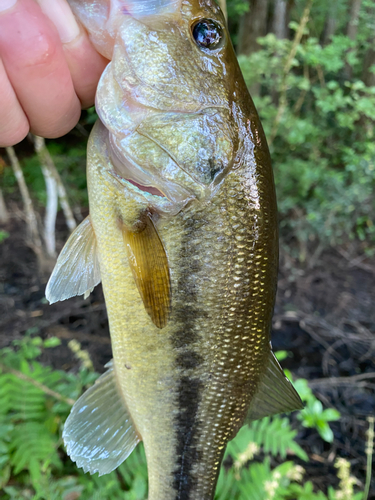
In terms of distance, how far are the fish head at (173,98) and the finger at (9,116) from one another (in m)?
0.21

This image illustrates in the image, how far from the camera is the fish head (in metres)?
0.88

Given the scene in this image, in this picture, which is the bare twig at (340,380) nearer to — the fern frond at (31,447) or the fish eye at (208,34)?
the fern frond at (31,447)

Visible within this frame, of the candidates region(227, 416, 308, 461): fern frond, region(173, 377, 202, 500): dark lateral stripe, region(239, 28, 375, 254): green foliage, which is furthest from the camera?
region(239, 28, 375, 254): green foliage

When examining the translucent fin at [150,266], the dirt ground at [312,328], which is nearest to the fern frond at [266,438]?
the dirt ground at [312,328]

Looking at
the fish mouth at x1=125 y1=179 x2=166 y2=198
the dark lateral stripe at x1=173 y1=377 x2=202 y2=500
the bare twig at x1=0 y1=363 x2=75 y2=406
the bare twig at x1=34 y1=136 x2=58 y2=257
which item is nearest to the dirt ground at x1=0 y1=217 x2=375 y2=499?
the bare twig at x1=34 y1=136 x2=58 y2=257

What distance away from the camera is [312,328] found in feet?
12.1

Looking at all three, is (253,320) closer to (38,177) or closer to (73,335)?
(73,335)

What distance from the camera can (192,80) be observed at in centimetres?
94

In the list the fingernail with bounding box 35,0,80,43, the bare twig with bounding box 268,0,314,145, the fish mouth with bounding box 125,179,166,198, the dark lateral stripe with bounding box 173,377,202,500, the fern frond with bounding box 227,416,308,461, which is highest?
the fingernail with bounding box 35,0,80,43

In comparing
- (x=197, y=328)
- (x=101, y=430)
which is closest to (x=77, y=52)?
(x=197, y=328)

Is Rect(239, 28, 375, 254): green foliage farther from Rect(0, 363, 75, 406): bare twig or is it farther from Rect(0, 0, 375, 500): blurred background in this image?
Rect(0, 363, 75, 406): bare twig

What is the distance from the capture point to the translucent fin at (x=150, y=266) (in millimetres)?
979

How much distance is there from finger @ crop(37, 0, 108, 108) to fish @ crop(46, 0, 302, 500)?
1.3 inches

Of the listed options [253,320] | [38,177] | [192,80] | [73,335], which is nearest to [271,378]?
[253,320]
